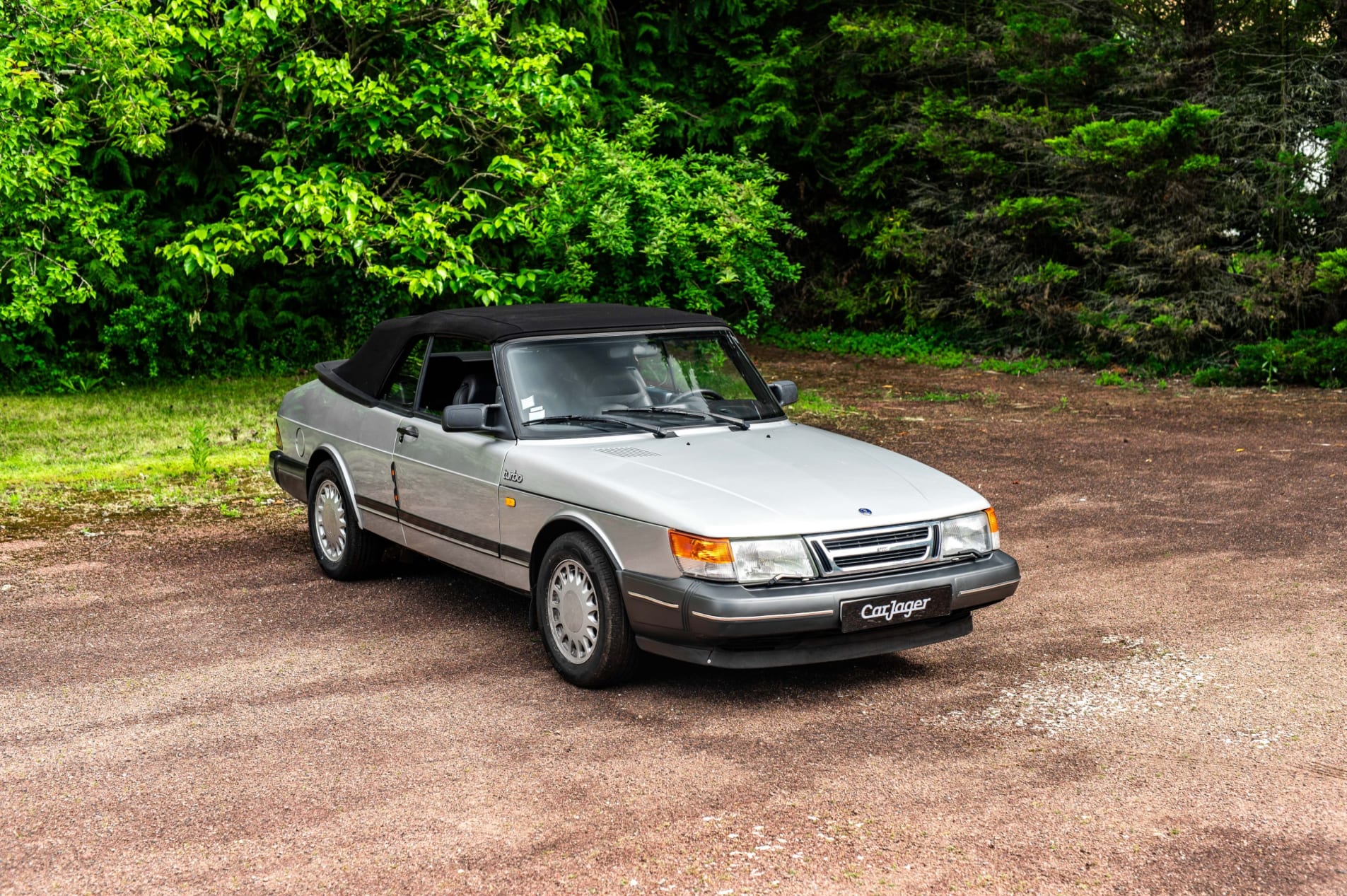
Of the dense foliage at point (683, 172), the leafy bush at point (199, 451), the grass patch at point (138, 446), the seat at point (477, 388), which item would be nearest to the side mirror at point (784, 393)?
the seat at point (477, 388)

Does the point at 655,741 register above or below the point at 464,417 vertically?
below

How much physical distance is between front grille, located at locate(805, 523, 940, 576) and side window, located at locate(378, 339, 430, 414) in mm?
2848

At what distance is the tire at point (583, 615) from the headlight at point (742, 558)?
17.3 inches

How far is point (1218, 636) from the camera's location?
21.5 ft

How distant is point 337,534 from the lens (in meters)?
7.84

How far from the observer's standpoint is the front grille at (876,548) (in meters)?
5.33

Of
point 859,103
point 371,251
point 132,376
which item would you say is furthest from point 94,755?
point 859,103

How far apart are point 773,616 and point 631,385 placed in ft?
6.51

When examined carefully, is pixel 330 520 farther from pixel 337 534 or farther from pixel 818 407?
pixel 818 407

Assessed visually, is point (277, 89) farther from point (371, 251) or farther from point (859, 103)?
point (859, 103)

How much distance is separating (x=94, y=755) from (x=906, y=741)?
3.16 meters

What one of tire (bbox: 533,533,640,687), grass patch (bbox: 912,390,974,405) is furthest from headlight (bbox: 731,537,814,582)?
grass patch (bbox: 912,390,974,405)

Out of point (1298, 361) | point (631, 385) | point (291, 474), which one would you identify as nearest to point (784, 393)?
point (631, 385)

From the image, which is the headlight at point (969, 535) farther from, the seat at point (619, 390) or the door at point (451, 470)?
the door at point (451, 470)
